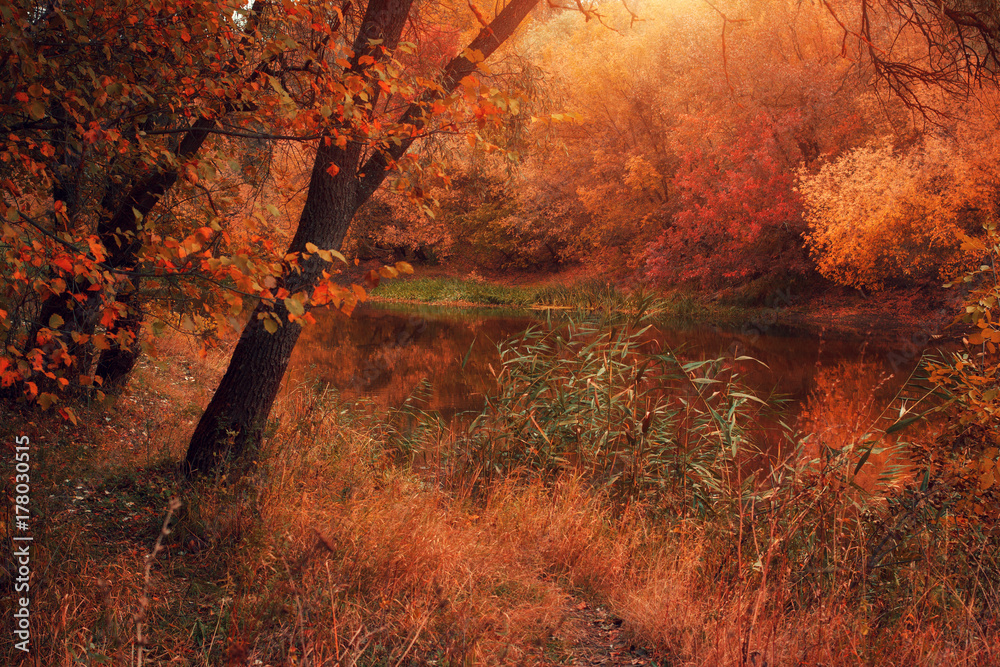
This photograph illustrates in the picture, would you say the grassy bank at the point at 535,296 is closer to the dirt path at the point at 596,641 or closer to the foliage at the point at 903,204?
the foliage at the point at 903,204

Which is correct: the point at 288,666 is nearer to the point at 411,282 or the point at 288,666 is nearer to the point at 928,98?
the point at 928,98

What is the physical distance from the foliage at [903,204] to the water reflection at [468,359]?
2.45 meters

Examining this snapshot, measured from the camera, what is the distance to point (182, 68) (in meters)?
3.58

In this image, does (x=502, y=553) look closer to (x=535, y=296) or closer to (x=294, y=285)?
(x=294, y=285)

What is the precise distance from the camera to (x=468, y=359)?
11.0 m

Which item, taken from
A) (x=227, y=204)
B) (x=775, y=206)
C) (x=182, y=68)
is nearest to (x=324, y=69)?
(x=182, y=68)

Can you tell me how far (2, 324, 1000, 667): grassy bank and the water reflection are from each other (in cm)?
190

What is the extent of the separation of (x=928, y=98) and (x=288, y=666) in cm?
1745

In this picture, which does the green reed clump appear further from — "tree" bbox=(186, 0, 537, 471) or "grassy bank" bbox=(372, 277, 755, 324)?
"grassy bank" bbox=(372, 277, 755, 324)

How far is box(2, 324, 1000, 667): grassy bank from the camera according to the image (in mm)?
2787

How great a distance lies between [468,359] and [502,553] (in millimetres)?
7027

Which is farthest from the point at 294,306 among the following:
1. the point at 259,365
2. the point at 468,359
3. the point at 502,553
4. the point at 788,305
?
the point at 788,305

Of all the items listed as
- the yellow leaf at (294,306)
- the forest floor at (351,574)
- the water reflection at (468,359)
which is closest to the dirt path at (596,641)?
the forest floor at (351,574)

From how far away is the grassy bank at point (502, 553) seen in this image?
279 centimetres
